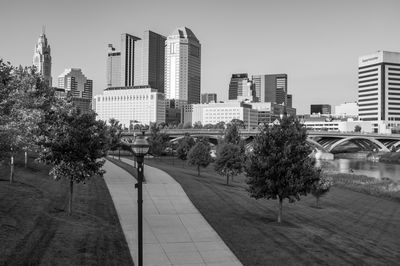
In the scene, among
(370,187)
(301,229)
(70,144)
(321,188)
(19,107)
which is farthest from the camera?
(370,187)

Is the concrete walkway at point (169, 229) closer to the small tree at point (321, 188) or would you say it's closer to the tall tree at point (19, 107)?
the tall tree at point (19, 107)

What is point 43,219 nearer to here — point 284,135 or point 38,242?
point 38,242

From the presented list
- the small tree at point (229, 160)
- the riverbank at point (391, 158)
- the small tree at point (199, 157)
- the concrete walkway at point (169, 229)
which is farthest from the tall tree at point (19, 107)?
the riverbank at point (391, 158)

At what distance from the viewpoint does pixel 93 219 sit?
23219mm

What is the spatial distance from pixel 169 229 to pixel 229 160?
26.2m

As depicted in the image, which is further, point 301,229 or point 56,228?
point 301,229

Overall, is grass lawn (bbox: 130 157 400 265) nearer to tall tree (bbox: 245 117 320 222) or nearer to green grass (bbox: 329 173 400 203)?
tall tree (bbox: 245 117 320 222)

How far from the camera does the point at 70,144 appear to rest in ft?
76.4

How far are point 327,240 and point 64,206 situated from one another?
15.0m

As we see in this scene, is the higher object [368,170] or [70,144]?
[70,144]

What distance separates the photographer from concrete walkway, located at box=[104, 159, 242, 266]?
18.5 m

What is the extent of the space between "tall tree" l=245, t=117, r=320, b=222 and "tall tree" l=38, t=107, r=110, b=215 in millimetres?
9527

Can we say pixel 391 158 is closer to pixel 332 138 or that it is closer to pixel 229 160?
pixel 332 138

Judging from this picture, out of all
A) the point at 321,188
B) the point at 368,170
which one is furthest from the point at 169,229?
the point at 368,170
